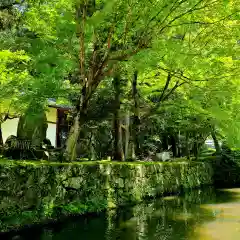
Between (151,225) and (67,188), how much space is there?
3.24 m

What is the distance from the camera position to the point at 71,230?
9781mm

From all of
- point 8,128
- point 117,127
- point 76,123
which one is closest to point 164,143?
point 117,127

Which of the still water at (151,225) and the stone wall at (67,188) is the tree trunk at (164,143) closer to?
the stone wall at (67,188)

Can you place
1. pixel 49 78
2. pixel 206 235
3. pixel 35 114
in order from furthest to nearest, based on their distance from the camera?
pixel 35 114
pixel 49 78
pixel 206 235

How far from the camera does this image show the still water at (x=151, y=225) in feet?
29.9

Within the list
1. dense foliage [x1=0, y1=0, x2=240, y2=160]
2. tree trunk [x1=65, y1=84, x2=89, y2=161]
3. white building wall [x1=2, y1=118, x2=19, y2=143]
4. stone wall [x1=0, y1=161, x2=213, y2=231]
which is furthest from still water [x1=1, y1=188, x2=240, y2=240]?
white building wall [x1=2, y1=118, x2=19, y2=143]

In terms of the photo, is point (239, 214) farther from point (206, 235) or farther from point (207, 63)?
point (207, 63)

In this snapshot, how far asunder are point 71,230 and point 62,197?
174 centimetres

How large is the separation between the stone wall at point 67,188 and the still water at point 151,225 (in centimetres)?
51

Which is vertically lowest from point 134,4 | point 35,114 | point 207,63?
point 35,114

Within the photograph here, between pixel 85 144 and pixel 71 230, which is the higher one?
pixel 85 144

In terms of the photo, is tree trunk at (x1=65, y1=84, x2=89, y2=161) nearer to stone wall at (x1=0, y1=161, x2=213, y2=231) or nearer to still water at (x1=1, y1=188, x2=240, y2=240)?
stone wall at (x1=0, y1=161, x2=213, y2=231)

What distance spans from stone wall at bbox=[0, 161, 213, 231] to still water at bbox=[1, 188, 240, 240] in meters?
0.51

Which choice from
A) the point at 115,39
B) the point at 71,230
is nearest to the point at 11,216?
the point at 71,230
